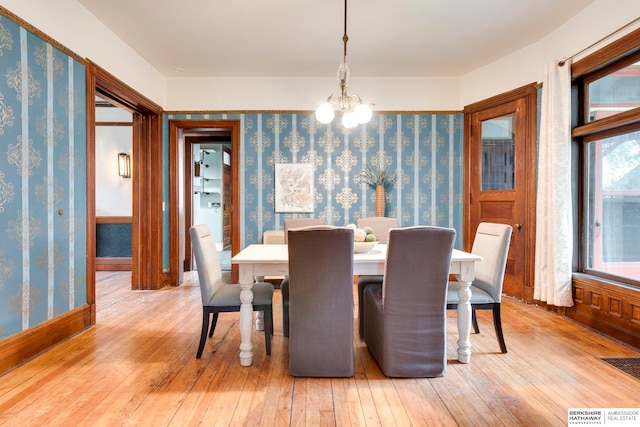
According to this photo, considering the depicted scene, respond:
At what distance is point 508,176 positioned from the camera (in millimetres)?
4090

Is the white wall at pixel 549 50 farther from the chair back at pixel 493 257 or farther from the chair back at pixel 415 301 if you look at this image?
the chair back at pixel 415 301

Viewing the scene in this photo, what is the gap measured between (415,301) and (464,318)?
1.63ft

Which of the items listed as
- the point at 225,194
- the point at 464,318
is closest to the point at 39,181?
the point at 464,318

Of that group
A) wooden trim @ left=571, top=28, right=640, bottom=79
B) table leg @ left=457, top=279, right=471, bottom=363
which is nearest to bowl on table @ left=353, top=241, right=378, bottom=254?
table leg @ left=457, top=279, right=471, bottom=363

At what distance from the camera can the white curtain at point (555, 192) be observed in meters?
3.24

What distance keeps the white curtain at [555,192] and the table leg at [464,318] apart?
1.52m

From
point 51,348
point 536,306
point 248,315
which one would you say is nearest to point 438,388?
point 248,315

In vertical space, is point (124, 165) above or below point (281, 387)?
above

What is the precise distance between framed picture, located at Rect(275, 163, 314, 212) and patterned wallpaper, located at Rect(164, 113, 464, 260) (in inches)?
3.1

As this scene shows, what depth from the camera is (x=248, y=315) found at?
2.24m

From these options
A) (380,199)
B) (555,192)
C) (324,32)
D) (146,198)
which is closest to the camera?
(555,192)

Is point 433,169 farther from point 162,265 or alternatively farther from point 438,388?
point 162,265

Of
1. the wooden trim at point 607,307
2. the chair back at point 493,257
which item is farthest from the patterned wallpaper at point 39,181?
the wooden trim at point 607,307

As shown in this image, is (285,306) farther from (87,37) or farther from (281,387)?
(87,37)
